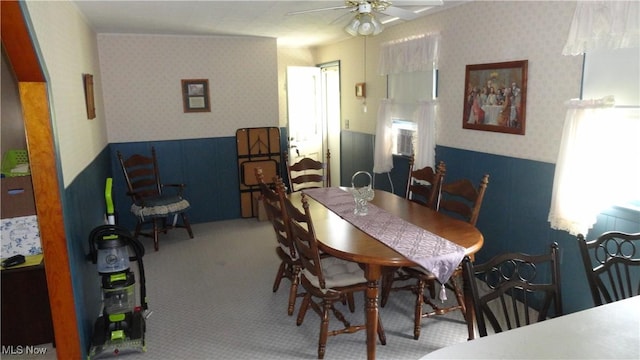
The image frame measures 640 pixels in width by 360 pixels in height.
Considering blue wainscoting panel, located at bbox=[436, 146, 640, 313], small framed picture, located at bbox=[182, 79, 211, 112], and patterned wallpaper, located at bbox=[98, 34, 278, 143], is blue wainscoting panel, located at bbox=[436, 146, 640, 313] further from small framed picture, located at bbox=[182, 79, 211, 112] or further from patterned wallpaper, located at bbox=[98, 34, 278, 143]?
small framed picture, located at bbox=[182, 79, 211, 112]

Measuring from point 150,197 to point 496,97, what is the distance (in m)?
3.56

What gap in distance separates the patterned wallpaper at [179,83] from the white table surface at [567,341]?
15.1 feet

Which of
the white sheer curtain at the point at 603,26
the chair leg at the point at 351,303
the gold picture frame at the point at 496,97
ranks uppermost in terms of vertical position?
the white sheer curtain at the point at 603,26

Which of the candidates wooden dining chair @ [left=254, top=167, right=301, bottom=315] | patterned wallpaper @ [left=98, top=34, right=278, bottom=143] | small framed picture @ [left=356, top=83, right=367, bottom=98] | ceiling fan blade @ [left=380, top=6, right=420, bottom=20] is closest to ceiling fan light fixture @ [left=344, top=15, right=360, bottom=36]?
ceiling fan blade @ [left=380, top=6, right=420, bottom=20]

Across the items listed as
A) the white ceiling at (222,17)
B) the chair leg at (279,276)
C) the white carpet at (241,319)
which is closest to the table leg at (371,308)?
the white carpet at (241,319)

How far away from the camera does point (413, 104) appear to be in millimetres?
4312

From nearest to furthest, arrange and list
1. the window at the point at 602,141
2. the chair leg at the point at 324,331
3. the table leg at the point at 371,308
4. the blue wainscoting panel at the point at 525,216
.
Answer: the table leg at the point at 371,308
the window at the point at 602,141
the chair leg at the point at 324,331
the blue wainscoting panel at the point at 525,216

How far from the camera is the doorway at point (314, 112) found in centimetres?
611

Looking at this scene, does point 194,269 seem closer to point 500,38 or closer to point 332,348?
point 332,348

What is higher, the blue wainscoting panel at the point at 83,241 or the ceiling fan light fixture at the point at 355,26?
the ceiling fan light fixture at the point at 355,26

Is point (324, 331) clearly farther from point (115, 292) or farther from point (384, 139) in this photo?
point (384, 139)

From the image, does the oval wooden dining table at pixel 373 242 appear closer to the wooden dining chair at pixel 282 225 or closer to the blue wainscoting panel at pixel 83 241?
the wooden dining chair at pixel 282 225
